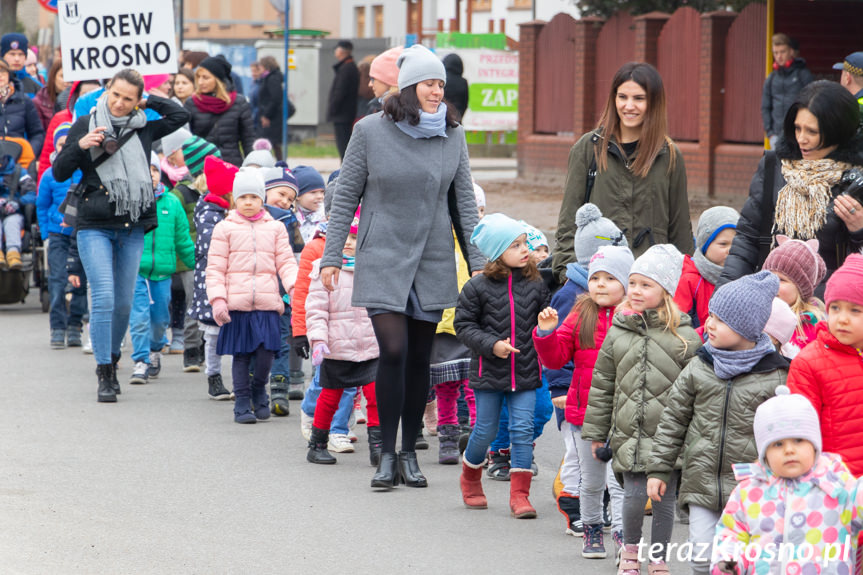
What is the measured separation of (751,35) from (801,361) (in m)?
16.3

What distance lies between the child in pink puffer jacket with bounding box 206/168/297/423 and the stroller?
15.5ft

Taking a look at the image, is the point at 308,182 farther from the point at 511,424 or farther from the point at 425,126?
the point at 511,424

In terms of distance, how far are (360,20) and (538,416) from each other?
4937 cm

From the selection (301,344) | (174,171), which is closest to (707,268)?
(301,344)

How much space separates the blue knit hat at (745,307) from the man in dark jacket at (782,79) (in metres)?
12.2

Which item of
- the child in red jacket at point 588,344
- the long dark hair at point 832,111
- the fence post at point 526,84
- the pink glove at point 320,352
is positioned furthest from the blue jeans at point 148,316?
the fence post at point 526,84

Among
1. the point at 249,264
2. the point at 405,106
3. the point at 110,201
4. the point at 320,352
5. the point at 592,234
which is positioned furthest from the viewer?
the point at 110,201

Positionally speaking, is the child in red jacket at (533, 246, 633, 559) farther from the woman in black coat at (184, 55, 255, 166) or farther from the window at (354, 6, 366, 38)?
the window at (354, 6, 366, 38)

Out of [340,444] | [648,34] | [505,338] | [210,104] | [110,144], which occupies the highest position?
Answer: [648,34]

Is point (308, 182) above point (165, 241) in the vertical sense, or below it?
above

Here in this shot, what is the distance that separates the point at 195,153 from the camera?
11.1m

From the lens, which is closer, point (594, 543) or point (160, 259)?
point (594, 543)

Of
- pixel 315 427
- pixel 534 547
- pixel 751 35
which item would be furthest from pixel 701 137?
pixel 534 547

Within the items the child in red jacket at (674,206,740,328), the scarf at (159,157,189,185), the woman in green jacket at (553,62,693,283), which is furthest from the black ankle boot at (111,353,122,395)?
the child in red jacket at (674,206,740,328)
